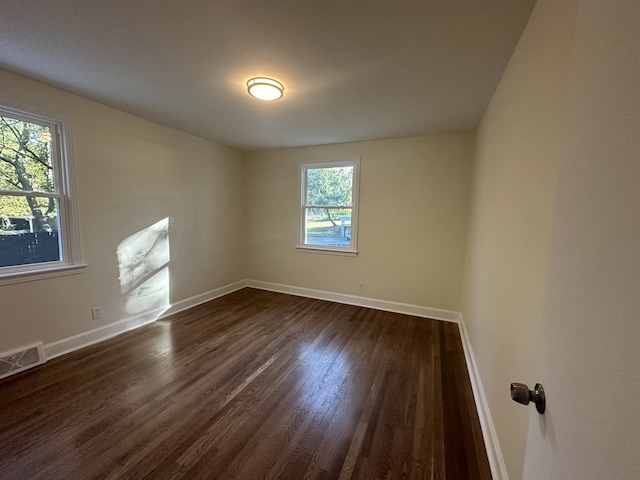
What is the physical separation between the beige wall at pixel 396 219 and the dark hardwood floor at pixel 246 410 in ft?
3.01

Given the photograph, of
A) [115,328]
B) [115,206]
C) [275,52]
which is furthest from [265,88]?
[115,328]

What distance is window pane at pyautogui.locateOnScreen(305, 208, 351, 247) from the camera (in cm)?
411

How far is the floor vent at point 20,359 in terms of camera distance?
217 cm

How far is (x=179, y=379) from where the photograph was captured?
2.19m

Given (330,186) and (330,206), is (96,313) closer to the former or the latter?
(330,206)

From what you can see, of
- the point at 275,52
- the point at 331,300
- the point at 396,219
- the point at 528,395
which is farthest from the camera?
the point at 331,300

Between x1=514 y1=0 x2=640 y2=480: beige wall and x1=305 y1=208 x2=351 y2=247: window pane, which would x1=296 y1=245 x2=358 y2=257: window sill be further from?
x1=514 y1=0 x2=640 y2=480: beige wall

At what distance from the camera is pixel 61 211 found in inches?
99.0

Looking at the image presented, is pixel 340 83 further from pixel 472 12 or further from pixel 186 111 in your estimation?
pixel 186 111

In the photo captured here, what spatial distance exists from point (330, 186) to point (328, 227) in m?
0.64

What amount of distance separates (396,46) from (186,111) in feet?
7.27

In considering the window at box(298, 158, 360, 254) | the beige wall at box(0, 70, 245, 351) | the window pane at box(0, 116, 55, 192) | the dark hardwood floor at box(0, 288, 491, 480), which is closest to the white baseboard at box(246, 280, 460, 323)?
the dark hardwood floor at box(0, 288, 491, 480)

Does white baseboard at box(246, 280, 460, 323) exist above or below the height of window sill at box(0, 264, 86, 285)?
below

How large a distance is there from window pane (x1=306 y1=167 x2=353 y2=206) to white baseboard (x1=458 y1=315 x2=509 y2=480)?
2.54 meters
